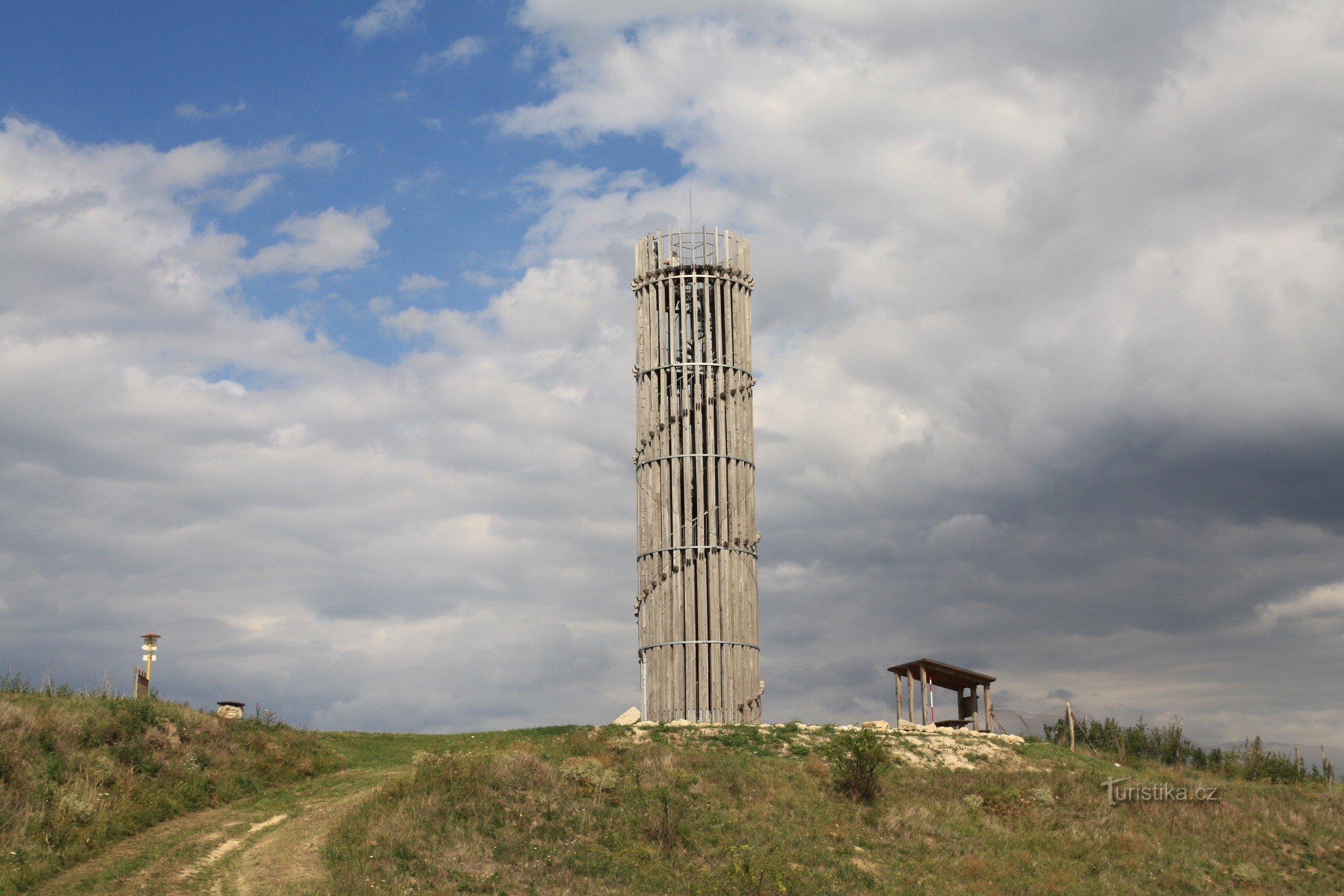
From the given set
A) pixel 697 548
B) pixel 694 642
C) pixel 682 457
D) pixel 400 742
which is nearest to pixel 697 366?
pixel 682 457

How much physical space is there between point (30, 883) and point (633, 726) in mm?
13029

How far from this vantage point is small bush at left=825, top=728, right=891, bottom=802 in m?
21.8

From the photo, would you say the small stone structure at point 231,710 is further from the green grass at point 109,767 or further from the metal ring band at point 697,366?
the metal ring band at point 697,366

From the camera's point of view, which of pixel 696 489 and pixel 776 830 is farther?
pixel 696 489

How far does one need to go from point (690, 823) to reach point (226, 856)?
7.17 meters

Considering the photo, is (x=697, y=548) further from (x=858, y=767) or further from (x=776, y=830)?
(x=776, y=830)

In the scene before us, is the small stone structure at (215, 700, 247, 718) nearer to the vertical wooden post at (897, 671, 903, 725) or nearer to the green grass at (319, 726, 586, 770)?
the green grass at (319, 726, 586, 770)

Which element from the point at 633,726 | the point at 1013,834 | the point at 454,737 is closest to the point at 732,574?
the point at 633,726

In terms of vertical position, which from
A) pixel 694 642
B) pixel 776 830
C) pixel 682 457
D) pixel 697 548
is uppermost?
pixel 682 457

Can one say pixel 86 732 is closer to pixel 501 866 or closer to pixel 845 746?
pixel 501 866

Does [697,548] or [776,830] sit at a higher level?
[697,548]

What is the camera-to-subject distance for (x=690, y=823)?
19.3 metres

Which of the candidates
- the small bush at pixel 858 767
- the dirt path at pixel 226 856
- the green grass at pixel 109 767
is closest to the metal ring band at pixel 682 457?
the small bush at pixel 858 767

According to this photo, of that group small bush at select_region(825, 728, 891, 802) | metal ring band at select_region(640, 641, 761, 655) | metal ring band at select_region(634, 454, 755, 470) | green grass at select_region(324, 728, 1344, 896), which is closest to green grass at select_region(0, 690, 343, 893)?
green grass at select_region(324, 728, 1344, 896)
